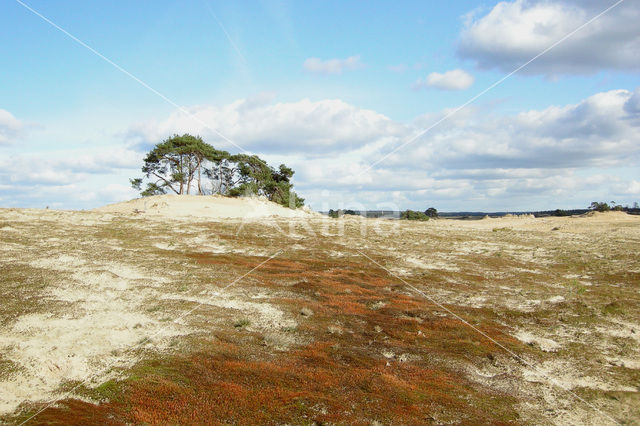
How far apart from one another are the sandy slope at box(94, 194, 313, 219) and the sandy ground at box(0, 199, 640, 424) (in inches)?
624

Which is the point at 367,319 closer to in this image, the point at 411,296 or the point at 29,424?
the point at 411,296

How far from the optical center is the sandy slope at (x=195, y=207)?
54375 mm

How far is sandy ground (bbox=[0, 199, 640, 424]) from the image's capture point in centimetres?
1122

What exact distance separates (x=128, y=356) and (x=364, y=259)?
20.2 m

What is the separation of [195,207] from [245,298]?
41915 millimetres

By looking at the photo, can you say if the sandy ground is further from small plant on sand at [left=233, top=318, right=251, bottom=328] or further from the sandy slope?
the sandy slope

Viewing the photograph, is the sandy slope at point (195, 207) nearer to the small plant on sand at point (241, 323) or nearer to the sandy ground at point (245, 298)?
the sandy ground at point (245, 298)

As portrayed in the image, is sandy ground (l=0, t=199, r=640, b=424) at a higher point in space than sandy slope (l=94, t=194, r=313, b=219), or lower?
lower

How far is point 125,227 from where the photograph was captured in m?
36.1

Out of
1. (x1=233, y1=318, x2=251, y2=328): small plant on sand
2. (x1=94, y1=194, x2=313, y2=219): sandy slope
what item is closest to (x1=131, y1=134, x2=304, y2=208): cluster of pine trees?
(x1=94, y1=194, x2=313, y2=219): sandy slope

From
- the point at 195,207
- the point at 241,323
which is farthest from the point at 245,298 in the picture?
the point at 195,207

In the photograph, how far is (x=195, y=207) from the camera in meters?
57.1

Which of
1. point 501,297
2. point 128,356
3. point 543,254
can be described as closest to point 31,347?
point 128,356

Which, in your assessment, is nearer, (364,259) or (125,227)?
(364,259)
